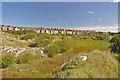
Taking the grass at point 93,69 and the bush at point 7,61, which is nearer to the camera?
the grass at point 93,69

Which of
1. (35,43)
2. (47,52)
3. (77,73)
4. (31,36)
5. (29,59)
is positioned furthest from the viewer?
(31,36)

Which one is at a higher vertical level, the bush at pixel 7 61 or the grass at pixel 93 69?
the grass at pixel 93 69

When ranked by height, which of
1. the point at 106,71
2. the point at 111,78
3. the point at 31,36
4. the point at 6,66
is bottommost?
the point at 6,66

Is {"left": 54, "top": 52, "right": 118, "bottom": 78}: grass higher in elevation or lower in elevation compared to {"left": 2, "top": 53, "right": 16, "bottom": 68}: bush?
higher

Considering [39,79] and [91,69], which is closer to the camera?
[91,69]

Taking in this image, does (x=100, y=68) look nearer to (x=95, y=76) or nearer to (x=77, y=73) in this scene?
(x=95, y=76)

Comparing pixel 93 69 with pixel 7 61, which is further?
pixel 7 61

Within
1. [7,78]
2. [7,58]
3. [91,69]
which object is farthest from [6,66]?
[91,69]

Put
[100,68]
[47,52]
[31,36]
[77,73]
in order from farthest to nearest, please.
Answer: [31,36] → [47,52] → [100,68] → [77,73]

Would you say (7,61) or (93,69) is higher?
(93,69)

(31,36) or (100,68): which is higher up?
(31,36)

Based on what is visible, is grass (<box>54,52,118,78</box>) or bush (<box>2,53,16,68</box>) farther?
bush (<box>2,53,16,68</box>)

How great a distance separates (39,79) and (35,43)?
12956mm

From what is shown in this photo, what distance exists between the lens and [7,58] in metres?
6.14
